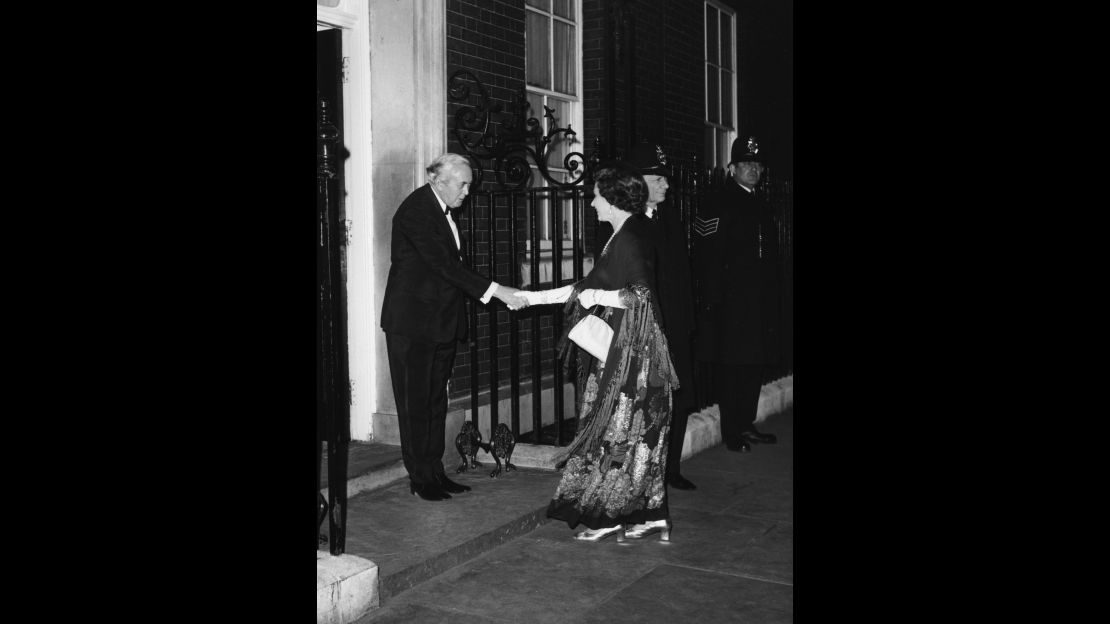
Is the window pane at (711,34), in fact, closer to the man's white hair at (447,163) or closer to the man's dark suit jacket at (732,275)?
the man's dark suit jacket at (732,275)

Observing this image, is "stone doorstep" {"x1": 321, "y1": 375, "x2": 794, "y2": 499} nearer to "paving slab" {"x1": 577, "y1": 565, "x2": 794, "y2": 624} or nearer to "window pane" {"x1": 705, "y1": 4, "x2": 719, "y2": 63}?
"paving slab" {"x1": 577, "y1": 565, "x2": 794, "y2": 624}

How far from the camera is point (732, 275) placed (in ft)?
23.2

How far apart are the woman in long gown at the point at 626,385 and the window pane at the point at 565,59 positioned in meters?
3.55

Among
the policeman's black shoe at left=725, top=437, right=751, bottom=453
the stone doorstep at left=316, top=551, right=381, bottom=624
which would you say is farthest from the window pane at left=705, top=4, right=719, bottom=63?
the stone doorstep at left=316, top=551, right=381, bottom=624

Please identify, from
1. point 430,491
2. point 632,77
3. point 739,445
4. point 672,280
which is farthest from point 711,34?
point 430,491

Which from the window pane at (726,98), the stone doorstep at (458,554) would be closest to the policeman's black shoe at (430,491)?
the stone doorstep at (458,554)

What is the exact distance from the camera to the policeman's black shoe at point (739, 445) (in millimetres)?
7273

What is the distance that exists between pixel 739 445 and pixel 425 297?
287cm

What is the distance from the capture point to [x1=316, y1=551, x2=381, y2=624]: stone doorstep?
3901 millimetres

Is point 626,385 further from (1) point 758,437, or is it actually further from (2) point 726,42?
(2) point 726,42

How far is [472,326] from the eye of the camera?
6.51 m

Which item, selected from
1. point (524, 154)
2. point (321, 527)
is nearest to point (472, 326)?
point (524, 154)
